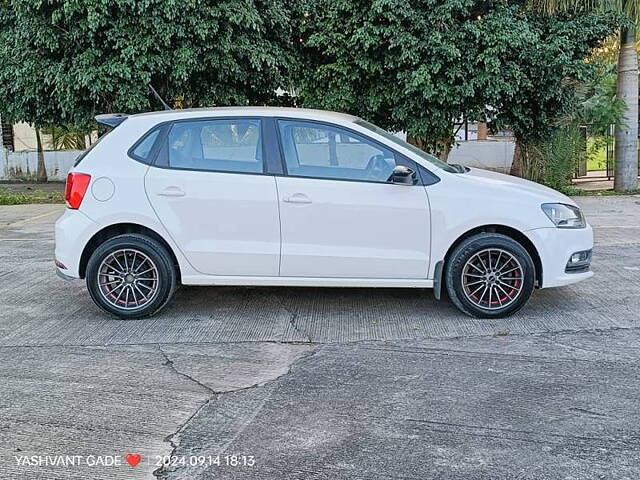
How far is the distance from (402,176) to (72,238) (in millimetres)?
2878

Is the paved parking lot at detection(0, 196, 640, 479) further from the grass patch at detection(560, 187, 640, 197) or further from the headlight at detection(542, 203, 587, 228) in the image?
the grass patch at detection(560, 187, 640, 197)

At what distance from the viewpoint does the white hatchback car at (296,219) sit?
19.2ft

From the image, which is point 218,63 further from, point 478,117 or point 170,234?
point 170,234

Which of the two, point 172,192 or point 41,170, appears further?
point 41,170

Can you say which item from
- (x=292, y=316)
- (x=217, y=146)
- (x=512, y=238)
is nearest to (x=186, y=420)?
(x=292, y=316)

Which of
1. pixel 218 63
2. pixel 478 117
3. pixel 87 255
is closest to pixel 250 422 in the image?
pixel 87 255

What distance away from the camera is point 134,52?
1131 centimetres

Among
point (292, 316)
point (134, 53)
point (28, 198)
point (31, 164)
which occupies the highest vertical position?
point (134, 53)

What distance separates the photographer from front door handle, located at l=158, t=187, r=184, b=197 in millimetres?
5914

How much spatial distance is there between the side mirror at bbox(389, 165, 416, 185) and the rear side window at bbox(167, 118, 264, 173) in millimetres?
1130

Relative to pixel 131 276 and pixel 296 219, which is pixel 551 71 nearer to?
pixel 296 219

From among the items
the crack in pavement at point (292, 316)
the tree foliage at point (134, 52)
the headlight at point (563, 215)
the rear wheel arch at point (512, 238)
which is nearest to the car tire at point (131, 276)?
the crack in pavement at point (292, 316)

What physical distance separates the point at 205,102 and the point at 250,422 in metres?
9.30

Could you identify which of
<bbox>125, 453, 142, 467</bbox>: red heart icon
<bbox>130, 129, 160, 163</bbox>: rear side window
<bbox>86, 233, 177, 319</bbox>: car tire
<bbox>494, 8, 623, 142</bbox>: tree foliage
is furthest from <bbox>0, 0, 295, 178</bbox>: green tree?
<bbox>125, 453, 142, 467</bbox>: red heart icon
